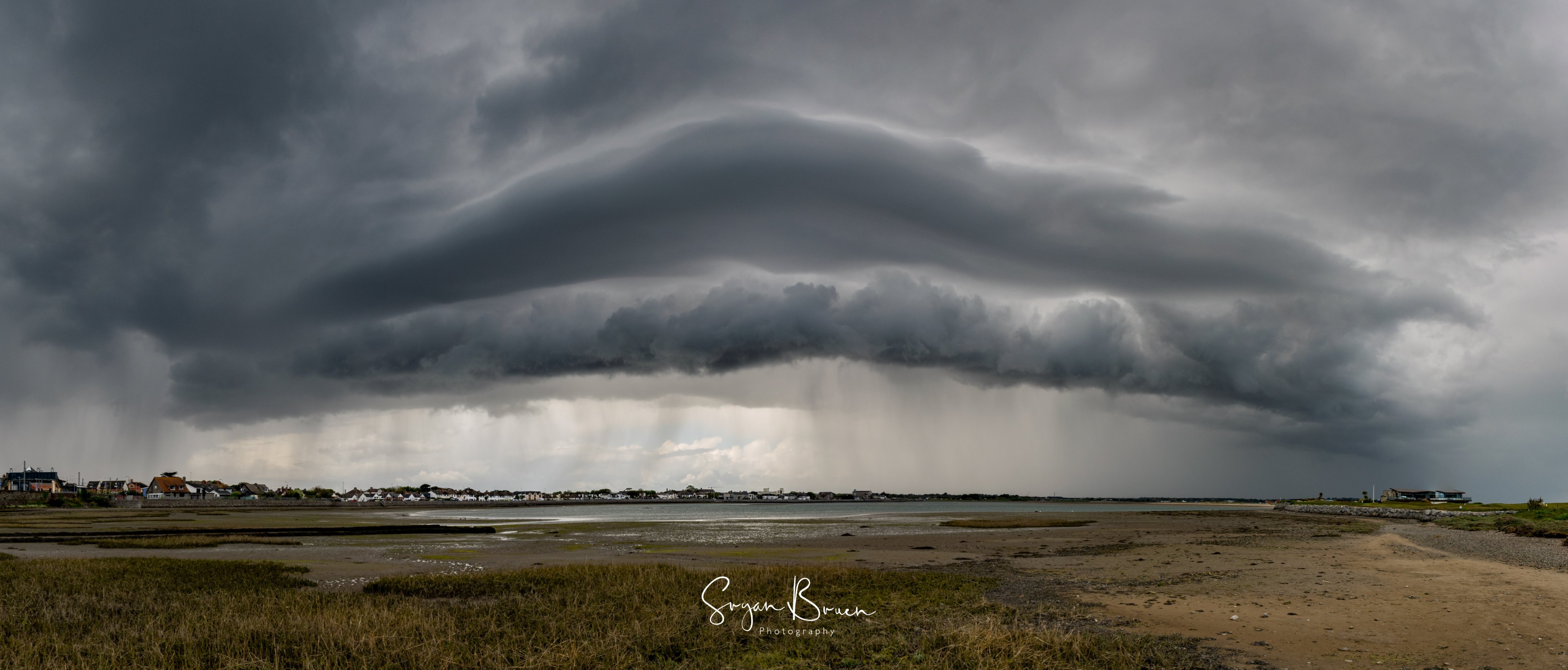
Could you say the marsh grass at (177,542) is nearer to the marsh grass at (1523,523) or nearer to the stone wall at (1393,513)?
the marsh grass at (1523,523)

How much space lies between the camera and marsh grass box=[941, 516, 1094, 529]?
3196 inches

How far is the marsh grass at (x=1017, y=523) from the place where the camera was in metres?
81.2

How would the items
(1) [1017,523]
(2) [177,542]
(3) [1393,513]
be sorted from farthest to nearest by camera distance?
(3) [1393,513] < (1) [1017,523] < (2) [177,542]

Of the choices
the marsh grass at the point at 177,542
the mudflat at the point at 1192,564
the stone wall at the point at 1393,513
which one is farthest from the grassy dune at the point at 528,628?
the stone wall at the point at 1393,513

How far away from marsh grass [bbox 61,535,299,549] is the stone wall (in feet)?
391

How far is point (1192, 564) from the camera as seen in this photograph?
37125mm

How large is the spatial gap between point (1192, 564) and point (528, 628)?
3206 centimetres

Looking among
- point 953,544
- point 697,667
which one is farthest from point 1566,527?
point 697,667

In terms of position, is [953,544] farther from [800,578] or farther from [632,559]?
[800,578]
